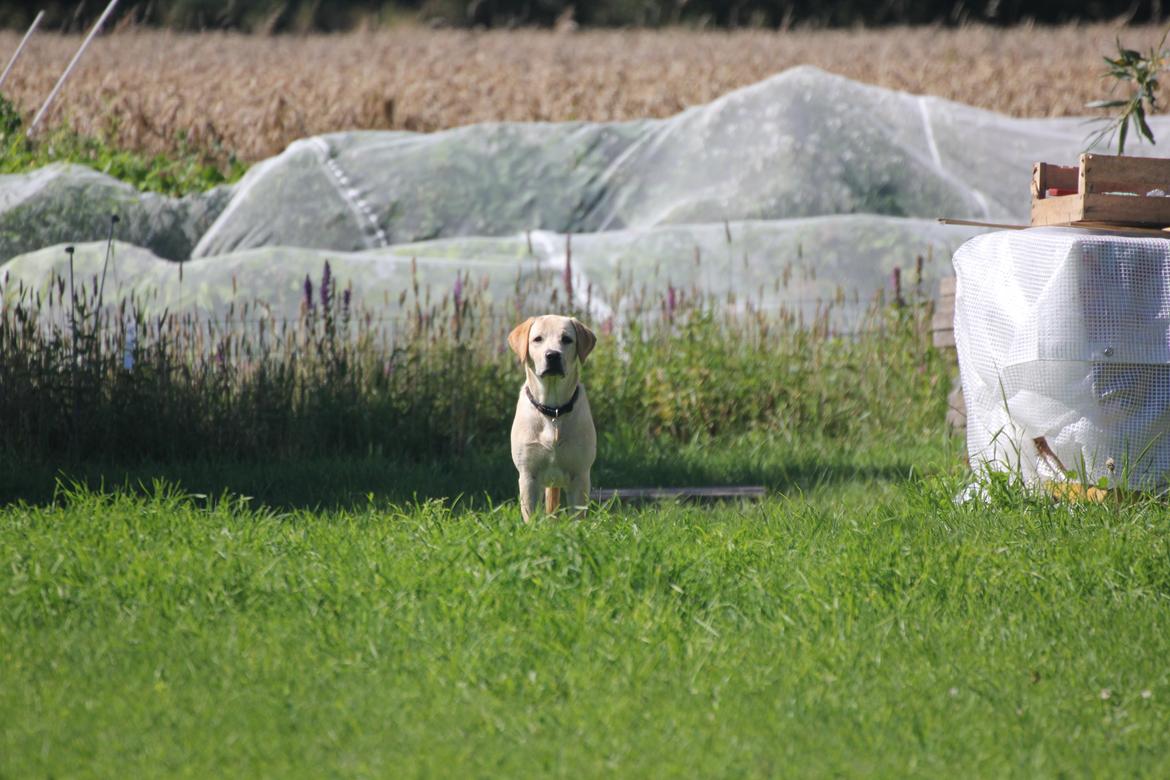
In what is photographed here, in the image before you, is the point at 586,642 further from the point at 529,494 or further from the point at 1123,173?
the point at 1123,173

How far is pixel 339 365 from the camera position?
653cm

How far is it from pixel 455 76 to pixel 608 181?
677 centimetres

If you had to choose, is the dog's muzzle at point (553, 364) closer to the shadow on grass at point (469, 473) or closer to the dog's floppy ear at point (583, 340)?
the dog's floppy ear at point (583, 340)

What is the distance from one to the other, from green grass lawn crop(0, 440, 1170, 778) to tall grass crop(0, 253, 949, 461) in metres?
1.59

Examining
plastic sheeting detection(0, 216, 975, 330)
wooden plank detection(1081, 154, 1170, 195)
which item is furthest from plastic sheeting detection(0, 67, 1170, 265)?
wooden plank detection(1081, 154, 1170, 195)

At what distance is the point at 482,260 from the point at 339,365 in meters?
1.78

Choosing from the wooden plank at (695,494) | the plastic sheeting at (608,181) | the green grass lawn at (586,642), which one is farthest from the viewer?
the plastic sheeting at (608,181)

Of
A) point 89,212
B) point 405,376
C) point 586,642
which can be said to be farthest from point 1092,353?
point 89,212

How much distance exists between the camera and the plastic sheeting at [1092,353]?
4180mm

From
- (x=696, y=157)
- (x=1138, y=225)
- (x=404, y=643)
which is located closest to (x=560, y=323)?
(x=404, y=643)

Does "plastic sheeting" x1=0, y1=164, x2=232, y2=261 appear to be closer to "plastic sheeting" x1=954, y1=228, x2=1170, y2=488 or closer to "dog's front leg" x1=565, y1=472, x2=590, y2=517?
"dog's front leg" x1=565, y1=472, x2=590, y2=517

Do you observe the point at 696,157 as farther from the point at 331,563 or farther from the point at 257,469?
the point at 331,563

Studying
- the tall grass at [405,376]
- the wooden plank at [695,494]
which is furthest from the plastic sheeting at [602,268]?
the wooden plank at [695,494]

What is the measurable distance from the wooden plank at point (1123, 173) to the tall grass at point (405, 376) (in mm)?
2491
